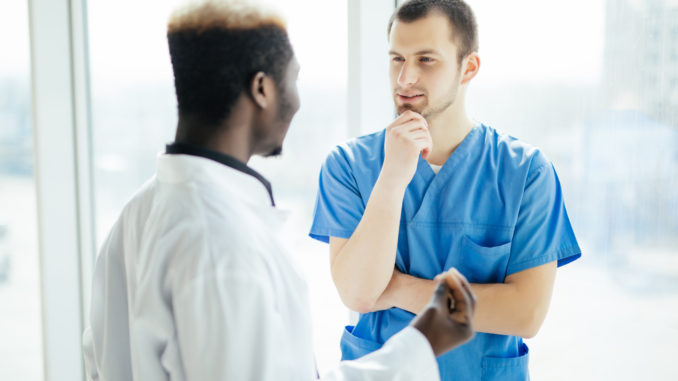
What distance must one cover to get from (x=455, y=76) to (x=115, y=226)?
73 centimetres

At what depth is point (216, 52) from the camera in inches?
26.7

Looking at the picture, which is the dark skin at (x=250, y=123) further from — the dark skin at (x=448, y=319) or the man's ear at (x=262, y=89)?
the dark skin at (x=448, y=319)

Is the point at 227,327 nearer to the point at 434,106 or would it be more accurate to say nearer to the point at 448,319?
the point at 448,319

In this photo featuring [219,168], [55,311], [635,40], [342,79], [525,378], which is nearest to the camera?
[219,168]

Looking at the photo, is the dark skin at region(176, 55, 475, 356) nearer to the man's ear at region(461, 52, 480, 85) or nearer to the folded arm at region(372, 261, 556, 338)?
the folded arm at region(372, 261, 556, 338)

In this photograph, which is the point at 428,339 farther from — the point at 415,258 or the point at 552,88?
the point at 552,88

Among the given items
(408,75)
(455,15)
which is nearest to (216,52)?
(408,75)

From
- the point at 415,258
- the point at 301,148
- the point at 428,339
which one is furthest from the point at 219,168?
the point at 301,148

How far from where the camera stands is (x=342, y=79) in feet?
5.57

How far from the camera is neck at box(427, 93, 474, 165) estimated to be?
3.91ft

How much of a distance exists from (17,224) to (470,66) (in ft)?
6.49

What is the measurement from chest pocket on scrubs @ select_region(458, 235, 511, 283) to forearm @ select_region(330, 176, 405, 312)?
148 mm

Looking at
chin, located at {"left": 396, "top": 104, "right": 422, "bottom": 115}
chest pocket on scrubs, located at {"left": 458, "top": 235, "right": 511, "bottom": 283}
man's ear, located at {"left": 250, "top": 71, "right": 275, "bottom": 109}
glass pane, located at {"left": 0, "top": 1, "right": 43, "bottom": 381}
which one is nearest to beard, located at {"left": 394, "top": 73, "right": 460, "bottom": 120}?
chin, located at {"left": 396, "top": 104, "right": 422, "bottom": 115}

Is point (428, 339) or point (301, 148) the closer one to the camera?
point (428, 339)
